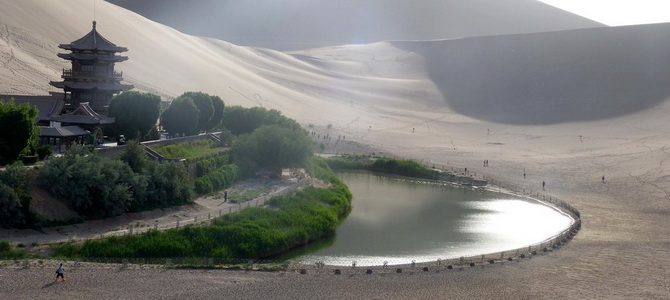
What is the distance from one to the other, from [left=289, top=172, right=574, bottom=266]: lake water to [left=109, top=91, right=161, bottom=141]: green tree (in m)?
9.31

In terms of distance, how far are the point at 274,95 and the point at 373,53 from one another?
145 feet

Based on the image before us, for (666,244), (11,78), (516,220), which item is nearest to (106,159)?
(516,220)

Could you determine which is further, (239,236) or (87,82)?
(87,82)

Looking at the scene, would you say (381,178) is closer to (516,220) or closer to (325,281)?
(516,220)

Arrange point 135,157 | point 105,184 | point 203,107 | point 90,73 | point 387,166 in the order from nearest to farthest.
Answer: point 105,184 → point 135,157 → point 90,73 → point 203,107 → point 387,166

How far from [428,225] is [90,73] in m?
16.8

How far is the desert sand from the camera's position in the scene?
2116 cm

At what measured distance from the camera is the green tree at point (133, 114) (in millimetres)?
34750

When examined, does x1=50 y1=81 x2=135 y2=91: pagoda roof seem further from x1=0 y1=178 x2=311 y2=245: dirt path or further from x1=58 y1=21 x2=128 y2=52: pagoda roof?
x1=0 y1=178 x2=311 y2=245: dirt path

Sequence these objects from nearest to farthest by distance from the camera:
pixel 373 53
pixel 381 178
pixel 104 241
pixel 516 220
A: pixel 104 241, pixel 516 220, pixel 381 178, pixel 373 53

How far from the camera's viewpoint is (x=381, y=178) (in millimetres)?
45281

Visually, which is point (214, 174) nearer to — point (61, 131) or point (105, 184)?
point (61, 131)

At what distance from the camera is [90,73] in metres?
37.5

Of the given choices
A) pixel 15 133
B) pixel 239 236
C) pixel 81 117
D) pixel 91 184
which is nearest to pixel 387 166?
pixel 81 117
